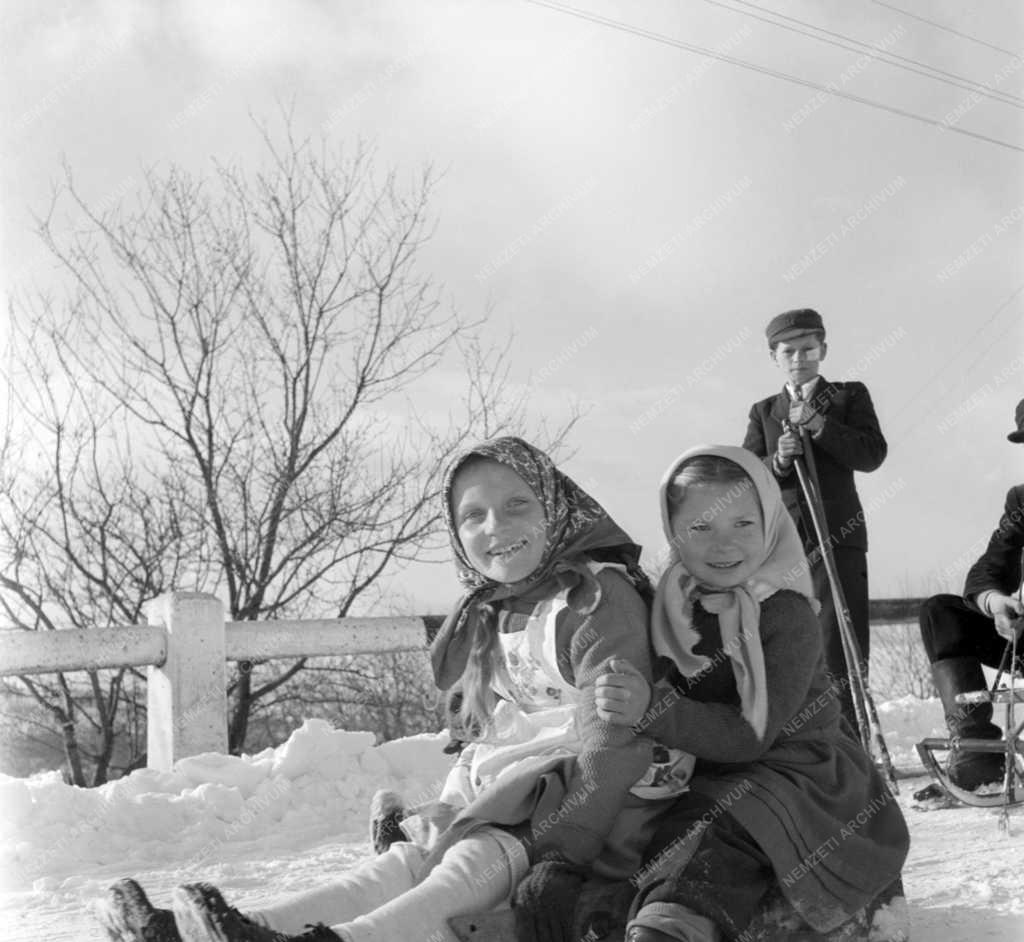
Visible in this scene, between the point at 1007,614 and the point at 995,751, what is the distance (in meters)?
0.56

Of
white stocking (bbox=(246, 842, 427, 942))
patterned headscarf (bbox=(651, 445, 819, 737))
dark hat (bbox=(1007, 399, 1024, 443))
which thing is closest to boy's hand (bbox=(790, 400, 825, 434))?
dark hat (bbox=(1007, 399, 1024, 443))

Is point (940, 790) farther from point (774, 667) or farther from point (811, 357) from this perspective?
point (774, 667)

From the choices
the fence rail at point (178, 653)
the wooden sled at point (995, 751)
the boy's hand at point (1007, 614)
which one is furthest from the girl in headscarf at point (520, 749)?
the fence rail at point (178, 653)

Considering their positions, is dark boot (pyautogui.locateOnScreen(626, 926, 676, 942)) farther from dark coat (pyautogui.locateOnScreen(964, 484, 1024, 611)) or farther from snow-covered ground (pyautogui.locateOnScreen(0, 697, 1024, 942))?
dark coat (pyautogui.locateOnScreen(964, 484, 1024, 611))

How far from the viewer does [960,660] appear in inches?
190

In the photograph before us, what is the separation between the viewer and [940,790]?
4.64 m

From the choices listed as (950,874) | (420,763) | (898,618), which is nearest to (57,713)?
(420,763)

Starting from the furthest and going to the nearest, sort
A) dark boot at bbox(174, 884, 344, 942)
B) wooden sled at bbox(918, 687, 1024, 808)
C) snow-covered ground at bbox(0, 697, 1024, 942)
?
wooden sled at bbox(918, 687, 1024, 808), snow-covered ground at bbox(0, 697, 1024, 942), dark boot at bbox(174, 884, 344, 942)

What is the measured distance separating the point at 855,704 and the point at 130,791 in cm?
304

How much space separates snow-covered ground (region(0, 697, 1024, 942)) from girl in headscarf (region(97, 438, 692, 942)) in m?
0.94

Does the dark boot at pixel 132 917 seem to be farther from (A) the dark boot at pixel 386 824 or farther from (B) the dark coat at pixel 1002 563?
(B) the dark coat at pixel 1002 563

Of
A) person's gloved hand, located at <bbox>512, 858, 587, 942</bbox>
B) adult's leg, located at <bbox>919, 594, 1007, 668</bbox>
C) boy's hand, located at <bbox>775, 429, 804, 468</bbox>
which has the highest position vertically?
boy's hand, located at <bbox>775, 429, 804, 468</bbox>

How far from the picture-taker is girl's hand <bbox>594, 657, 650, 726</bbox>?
229cm

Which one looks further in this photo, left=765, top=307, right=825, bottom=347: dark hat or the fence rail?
the fence rail
